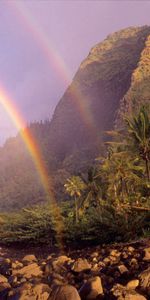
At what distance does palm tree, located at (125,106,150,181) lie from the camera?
27125 mm

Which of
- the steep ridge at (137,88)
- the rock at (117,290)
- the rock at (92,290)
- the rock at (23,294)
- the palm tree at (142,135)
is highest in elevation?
the steep ridge at (137,88)

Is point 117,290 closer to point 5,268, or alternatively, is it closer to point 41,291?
point 41,291

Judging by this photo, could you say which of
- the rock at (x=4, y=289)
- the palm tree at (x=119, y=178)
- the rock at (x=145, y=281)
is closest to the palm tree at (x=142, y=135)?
the palm tree at (x=119, y=178)

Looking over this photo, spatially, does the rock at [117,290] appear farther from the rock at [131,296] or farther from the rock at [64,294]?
the rock at [64,294]

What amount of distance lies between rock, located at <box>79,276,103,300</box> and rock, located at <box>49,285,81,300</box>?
14.8 inches

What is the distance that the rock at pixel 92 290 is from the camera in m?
8.62

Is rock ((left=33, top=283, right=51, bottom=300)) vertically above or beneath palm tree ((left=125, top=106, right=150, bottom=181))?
beneath

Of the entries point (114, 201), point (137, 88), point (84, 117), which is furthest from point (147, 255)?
point (84, 117)

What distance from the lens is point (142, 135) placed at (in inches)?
1088

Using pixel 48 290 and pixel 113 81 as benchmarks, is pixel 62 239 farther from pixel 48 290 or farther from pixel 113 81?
pixel 113 81

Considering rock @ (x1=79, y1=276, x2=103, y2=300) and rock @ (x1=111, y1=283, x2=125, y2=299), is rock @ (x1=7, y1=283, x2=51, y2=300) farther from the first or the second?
rock @ (x1=111, y1=283, x2=125, y2=299)

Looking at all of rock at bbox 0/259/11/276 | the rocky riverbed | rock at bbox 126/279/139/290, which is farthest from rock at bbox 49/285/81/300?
rock at bbox 0/259/11/276

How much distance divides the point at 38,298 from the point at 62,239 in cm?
2084

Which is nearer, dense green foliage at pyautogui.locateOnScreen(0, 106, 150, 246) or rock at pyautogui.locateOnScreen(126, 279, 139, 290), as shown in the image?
rock at pyautogui.locateOnScreen(126, 279, 139, 290)
